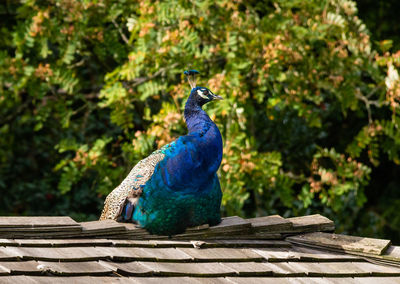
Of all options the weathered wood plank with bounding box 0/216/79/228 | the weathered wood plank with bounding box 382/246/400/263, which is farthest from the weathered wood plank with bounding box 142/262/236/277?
the weathered wood plank with bounding box 382/246/400/263

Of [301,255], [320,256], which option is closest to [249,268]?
[301,255]

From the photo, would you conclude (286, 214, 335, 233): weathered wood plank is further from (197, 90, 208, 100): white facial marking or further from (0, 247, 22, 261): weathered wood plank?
(0, 247, 22, 261): weathered wood plank

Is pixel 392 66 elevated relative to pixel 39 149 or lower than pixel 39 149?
elevated

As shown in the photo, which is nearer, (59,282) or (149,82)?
(59,282)

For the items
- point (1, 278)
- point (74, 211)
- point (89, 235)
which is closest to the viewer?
point (1, 278)

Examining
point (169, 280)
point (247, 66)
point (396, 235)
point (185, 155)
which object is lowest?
point (396, 235)

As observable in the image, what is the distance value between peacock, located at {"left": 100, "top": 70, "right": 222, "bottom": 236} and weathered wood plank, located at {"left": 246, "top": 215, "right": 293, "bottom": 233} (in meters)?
0.22

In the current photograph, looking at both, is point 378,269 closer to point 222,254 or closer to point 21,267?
point 222,254

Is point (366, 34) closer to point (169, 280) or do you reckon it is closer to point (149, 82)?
point (149, 82)

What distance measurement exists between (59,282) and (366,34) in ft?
Result: 14.7

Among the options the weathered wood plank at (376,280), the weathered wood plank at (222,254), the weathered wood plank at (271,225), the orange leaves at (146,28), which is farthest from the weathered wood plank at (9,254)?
the orange leaves at (146,28)

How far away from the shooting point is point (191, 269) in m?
3.12

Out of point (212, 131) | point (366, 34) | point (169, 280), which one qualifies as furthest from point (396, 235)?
point (169, 280)

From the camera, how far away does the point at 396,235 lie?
9.19m
